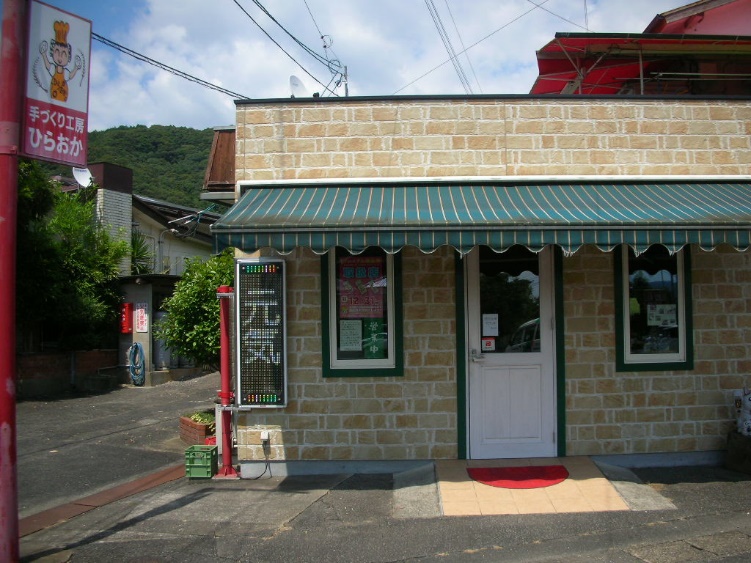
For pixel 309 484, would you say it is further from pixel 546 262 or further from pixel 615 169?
pixel 615 169

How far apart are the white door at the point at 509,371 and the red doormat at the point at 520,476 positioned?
29 centimetres

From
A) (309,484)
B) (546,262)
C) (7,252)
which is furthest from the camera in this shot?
(546,262)

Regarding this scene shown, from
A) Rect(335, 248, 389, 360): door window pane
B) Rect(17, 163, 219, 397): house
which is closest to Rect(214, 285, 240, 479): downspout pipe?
→ Rect(335, 248, 389, 360): door window pane

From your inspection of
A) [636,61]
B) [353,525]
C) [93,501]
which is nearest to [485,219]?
[353,525]

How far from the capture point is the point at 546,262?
6.81m

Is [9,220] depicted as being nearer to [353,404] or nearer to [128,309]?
[353,404]

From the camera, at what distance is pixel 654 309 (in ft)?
22.4

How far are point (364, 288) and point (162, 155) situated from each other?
29296 millimetres

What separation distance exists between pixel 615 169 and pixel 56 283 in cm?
1135

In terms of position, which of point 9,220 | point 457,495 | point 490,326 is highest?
point 9,220

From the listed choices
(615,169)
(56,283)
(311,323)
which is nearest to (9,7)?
(311,323)

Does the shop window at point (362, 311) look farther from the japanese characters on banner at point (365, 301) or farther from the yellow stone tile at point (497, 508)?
the yellow stone tile at point (497, 508)

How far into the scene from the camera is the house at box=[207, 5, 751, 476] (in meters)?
6.60

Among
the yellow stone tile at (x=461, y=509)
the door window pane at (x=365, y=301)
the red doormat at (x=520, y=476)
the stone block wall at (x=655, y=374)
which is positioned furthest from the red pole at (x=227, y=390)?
the stone block wall at (x=655, y=374)
